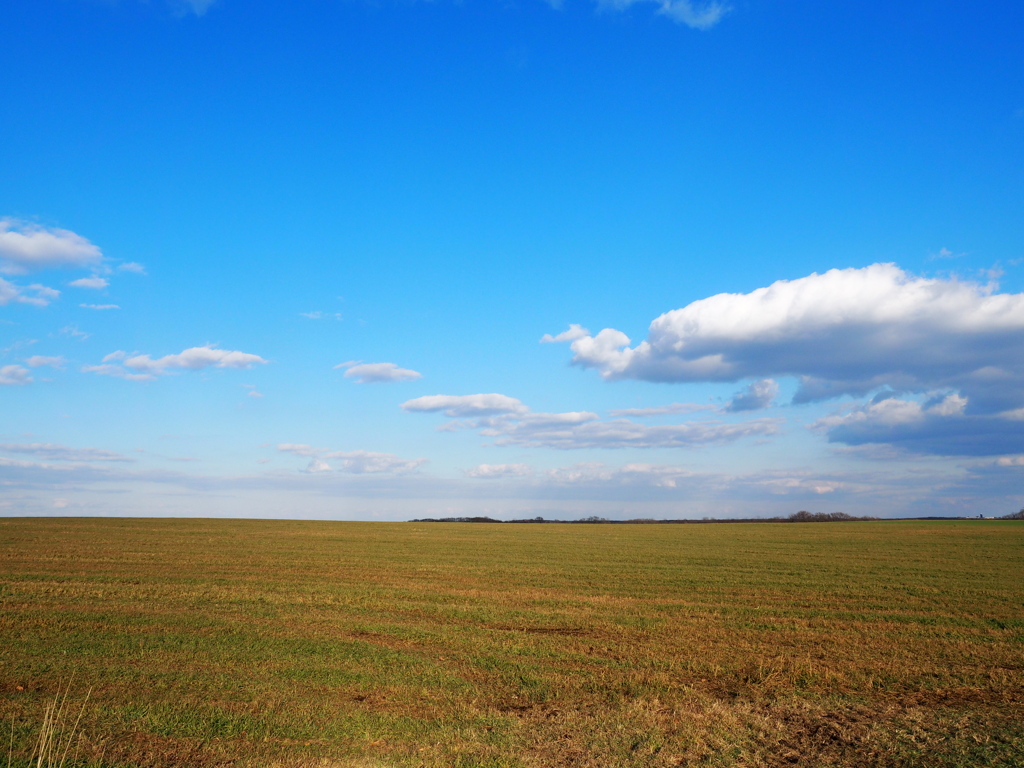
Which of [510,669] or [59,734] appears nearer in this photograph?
[59,734]

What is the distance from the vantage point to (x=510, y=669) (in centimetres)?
1216

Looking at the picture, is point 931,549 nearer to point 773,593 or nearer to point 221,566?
point 773,593

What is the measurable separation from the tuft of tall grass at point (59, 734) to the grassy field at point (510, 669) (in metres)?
0.18

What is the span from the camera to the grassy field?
8.52 meters

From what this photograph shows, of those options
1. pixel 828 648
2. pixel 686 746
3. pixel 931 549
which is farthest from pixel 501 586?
pixel 931 549

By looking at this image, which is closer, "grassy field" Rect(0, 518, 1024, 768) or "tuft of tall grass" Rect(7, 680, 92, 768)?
"tuft of tall grass" Rect(7, 680, 92, 768)

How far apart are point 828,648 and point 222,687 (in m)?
11.9

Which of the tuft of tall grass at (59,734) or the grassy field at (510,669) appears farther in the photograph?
the grassy field at (510,669)

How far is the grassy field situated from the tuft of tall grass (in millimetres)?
177

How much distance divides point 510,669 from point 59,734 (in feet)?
22.6

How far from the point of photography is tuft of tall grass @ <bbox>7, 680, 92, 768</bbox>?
763 cm

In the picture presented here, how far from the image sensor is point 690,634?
15.3 metres

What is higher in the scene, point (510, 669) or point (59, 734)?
point (59, 734)

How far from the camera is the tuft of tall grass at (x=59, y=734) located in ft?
25.0
